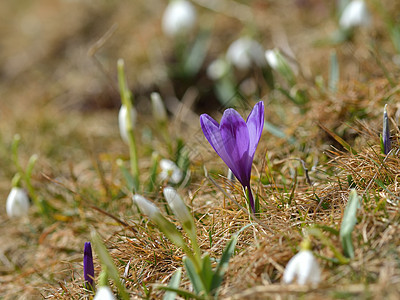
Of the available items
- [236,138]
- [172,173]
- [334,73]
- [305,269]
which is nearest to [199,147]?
[172,173]

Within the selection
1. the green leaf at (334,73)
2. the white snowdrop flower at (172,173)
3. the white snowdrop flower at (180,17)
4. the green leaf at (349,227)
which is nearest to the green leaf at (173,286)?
the green leaf at (349,227)

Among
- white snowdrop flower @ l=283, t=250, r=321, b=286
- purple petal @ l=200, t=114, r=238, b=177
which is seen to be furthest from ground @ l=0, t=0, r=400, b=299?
purple petal @ l=200, t=114, r=238, b=177

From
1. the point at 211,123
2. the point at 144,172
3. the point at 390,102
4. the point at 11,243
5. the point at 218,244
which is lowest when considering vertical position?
the point at 11,243

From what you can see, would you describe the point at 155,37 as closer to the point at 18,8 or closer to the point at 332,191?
the point at 18,8

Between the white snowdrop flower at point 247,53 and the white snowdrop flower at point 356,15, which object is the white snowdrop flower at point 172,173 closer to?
the white snowdrop flower at point 247,53

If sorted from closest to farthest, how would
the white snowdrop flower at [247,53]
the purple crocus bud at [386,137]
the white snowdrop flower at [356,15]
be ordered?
1. the purple crocus bud at [386,137]
2. the white snowdrop flower at [356,15]
3. the white snowdrop flower at [247,53]

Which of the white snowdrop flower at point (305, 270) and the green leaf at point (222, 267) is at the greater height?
the white snowdrop flower at point (305, 270)

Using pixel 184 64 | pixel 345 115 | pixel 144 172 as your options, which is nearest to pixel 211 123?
pixel 345 115
